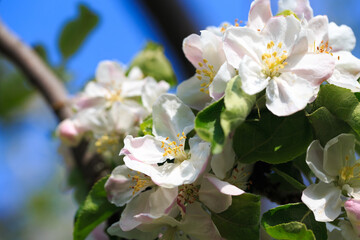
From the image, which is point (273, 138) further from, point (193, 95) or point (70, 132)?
point (70, 132)

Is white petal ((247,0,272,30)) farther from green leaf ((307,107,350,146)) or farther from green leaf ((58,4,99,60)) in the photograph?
green leaf ((58,4,99,60))

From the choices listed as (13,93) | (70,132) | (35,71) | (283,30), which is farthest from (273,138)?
(13,93)

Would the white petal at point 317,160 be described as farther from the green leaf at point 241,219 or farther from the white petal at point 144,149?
the white petal at point 144,149

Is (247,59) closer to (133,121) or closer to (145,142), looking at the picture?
(145,142)

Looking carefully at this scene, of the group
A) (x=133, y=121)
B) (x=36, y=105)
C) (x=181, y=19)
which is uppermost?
(x=133, y=121)

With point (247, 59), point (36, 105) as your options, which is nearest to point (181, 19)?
point (247, 59)

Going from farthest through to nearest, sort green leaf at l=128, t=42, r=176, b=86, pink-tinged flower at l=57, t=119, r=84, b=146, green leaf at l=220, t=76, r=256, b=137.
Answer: green leaf at l=128, t=42, r=176, b=86
pink-tinged flower at l=57, t=119, r=84, b=146
green leaf at l=220, t=76, r=256, b=137

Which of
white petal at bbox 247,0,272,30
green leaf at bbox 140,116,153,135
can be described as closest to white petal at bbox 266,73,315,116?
white petal at bbox 247,0,272,30
